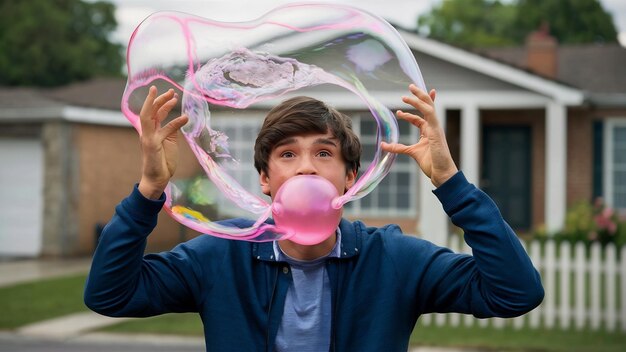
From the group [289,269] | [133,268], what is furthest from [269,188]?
[133,268]

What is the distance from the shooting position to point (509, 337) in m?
9.68

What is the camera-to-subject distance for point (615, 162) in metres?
20.3

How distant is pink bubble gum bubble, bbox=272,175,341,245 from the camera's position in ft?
7.99

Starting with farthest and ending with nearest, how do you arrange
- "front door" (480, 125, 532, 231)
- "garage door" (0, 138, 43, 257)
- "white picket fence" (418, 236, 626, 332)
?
1. "front door" (480, 125, 532, 231)
2. "garage door" (0, 138, 43, 257)
3. "white picket fence" (418, 236, 626, 332)

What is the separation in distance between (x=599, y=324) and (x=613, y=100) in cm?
1076

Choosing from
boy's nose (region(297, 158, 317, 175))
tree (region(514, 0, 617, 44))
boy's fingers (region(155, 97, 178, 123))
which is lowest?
boy's nose (region(297, 158, 317, 175))

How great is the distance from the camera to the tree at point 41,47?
4325 cm

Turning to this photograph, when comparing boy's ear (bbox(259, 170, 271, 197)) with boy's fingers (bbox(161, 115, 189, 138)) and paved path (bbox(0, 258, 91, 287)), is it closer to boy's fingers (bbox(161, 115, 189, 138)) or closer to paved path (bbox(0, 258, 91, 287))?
boy's fingers (bbox(161, 115, 189, 138))

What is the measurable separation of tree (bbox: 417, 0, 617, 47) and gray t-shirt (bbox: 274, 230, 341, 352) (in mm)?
48945

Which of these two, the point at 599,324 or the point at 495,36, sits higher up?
the point at 495,36

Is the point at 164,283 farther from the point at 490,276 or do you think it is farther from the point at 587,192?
the point at 587,192

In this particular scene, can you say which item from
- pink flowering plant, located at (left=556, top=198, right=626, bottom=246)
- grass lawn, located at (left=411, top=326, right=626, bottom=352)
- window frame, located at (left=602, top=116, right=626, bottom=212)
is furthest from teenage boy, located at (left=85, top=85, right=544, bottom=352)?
window frame, located at (left=602, top=116, right=626, bottom=212)

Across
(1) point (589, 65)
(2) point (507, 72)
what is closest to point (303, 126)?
(2) point (507, 72)

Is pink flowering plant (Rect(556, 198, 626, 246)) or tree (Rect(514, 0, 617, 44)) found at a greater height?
tree (Rect(514, 0, 617, 44))
